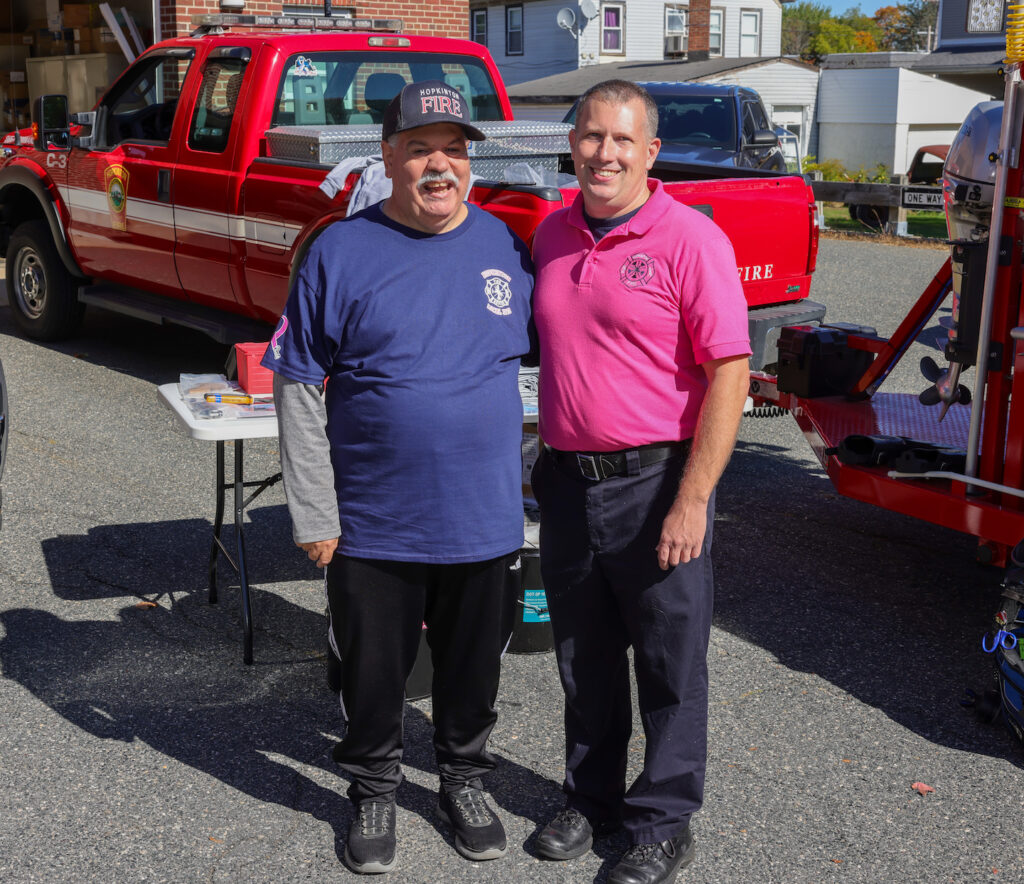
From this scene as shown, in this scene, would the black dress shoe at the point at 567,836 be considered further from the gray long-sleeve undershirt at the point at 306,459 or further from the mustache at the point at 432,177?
the mustache at the point at 432,177

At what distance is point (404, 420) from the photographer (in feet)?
9.93

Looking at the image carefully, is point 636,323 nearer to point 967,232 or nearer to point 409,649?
point 409,649

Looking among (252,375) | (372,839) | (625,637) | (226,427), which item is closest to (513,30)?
(252,375)

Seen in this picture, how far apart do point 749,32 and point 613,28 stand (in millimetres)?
6231

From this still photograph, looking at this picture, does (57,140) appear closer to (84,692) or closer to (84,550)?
(84,550)

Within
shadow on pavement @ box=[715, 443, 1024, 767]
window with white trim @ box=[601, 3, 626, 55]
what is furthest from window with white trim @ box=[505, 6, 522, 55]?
shadow on pavement @ box=[715, 443, 1024, 767]

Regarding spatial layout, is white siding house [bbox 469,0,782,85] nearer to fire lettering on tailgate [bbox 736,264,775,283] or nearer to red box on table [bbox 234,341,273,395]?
fire lettering on tailgate [bbox 736,264,775,283]

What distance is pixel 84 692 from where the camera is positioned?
4230mm

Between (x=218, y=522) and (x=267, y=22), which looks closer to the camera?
(x=218, y=522)

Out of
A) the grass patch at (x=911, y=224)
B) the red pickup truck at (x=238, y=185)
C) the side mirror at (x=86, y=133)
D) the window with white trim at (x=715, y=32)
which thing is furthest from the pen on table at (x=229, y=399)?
the window with white trim at (x=715, y=32)

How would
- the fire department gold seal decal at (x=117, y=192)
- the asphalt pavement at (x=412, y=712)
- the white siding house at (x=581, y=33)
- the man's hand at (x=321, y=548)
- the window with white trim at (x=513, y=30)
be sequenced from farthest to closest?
the window with white trim at (x=513, y=30), the white siding house at (x=581, y=33), the fire department gold seal decal at (x=117, y=192), the asphalt pavement at (x=412, y=712), the man's hand at (x=321, y=548)

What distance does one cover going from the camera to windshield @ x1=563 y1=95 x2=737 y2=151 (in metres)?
14.6

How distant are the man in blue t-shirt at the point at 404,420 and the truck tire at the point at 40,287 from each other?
6.93 meters

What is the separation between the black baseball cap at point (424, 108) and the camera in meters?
2.98
